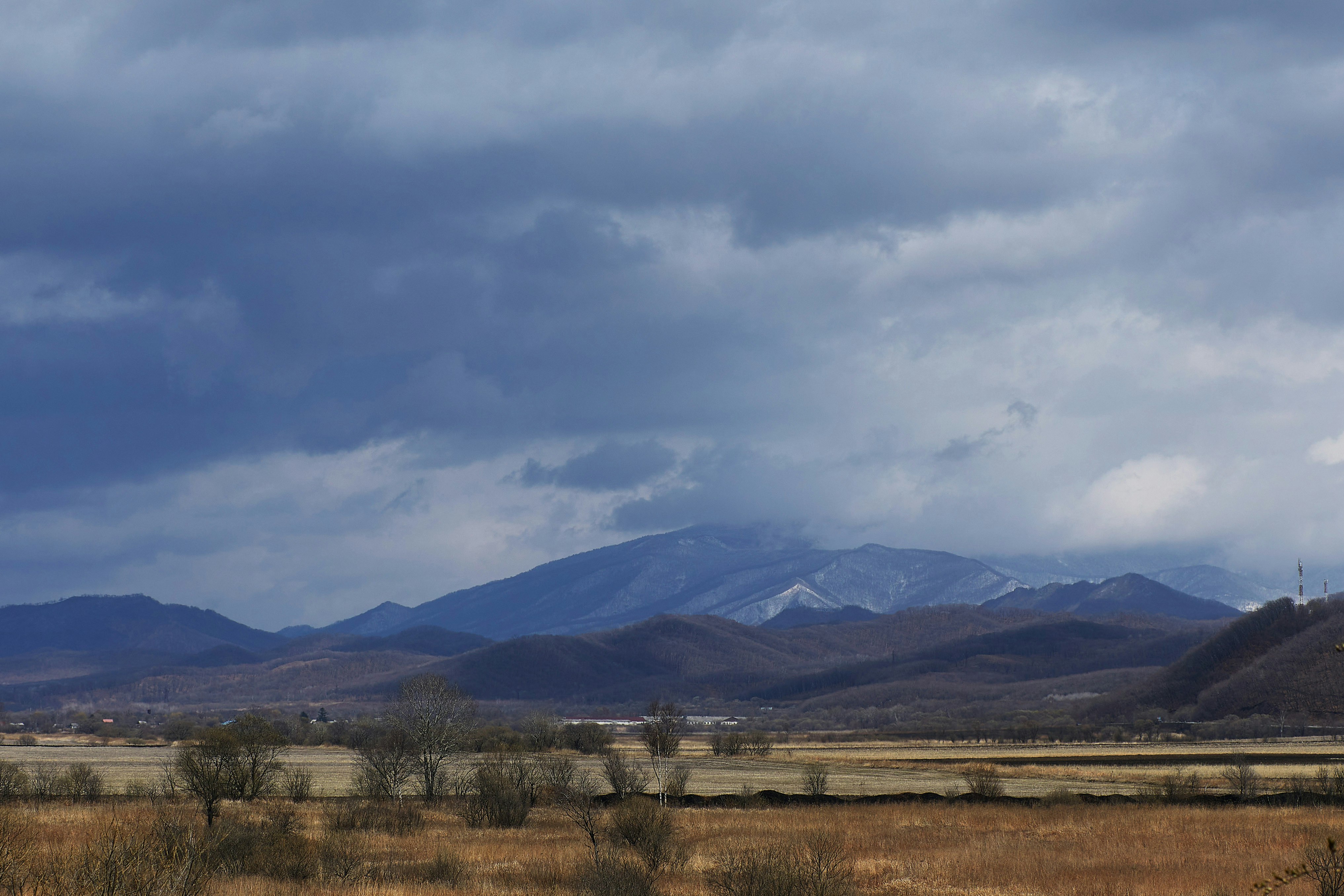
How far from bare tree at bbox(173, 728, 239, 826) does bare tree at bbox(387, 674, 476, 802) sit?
12.4 metres

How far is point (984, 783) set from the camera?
6619 centimetres

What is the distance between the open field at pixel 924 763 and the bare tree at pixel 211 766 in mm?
13939

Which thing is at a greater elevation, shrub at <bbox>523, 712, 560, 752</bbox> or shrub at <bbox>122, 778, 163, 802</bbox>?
shrub at <bbox>122, 778, 163, 802</bbox>

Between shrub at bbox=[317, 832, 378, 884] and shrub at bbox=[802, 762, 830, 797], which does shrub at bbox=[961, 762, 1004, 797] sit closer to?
shrub at bbox=[802, 762, 830, 797]

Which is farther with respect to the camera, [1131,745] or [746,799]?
[1131,745]

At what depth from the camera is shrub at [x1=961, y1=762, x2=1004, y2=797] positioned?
6494cm

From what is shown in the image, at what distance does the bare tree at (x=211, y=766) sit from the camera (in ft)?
165

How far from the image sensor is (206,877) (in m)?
21.2

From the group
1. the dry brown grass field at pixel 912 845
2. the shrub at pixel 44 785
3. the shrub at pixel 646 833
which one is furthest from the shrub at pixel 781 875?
the shrub at pixel 44 785

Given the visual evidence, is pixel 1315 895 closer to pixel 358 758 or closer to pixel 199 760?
pixel 199 760

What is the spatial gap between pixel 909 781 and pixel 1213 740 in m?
91.2

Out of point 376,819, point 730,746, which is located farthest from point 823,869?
point 730,746

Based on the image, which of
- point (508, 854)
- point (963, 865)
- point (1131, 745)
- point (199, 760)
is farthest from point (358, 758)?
point (1131, 745)

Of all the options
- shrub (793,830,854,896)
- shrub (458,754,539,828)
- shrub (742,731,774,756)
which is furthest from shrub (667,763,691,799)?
shrub (742,731,774,756)
